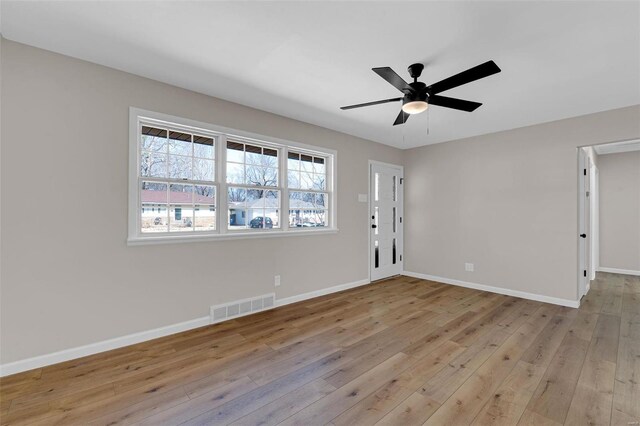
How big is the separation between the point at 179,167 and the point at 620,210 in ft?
27.7

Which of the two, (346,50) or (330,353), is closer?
(346,50)

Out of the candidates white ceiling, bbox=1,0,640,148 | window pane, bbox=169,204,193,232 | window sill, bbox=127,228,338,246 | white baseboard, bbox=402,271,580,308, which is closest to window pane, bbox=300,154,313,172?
window sill, bbox=127,228,338,246

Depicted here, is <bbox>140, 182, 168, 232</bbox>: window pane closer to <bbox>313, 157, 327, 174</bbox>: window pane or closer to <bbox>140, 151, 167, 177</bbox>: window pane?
<bbox>140, 151, 167, 177</bbox>: window pane

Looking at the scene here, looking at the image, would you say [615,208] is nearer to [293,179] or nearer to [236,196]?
[293,179]

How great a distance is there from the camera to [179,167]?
3.10 m

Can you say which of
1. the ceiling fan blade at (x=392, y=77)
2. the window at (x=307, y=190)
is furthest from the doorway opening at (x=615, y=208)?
the ceiling fan blade at (x=392, y=77)

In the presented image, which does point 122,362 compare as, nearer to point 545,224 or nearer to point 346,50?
point 346,50

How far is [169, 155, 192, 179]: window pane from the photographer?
10.00 feet

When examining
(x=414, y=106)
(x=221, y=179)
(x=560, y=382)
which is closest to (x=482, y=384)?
(x=560, y=382)

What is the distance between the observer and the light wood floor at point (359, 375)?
70.8 inches

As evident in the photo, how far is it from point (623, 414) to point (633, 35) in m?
2.77

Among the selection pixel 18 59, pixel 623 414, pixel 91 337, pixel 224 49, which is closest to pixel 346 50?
pixel 224 49

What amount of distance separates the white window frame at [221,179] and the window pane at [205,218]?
51 mm

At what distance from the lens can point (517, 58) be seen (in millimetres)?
2447
